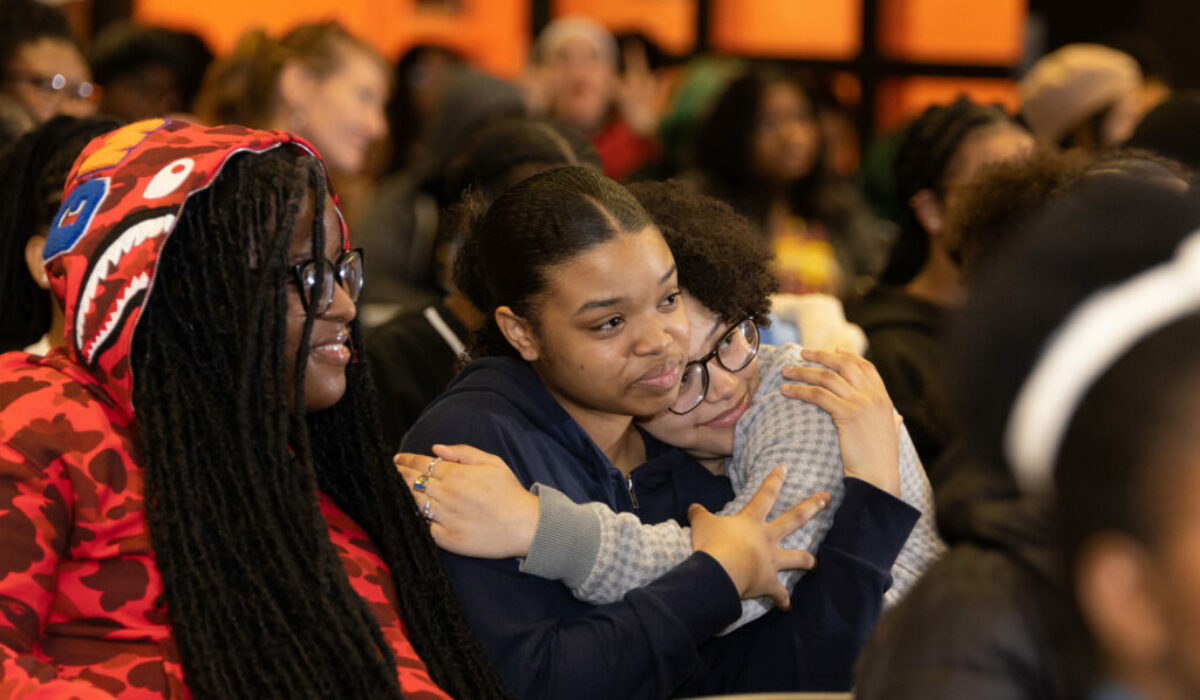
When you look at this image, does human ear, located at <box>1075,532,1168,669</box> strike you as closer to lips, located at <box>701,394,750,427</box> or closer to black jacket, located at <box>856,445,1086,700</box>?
black jacket, located at <box>856,445,1086,700</box>

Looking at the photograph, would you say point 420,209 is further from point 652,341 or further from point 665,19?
Answer: point 665,19

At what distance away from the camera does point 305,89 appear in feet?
13.1

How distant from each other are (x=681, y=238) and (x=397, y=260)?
7.39 ft

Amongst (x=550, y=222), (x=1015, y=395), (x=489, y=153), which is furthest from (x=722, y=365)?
(x=1015, y=395)

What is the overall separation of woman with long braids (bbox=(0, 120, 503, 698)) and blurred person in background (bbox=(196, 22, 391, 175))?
218 cm

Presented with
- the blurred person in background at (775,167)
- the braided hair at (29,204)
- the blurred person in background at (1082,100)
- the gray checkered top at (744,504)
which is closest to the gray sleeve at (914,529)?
the gray checkered top at (744,504)

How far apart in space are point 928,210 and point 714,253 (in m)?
1.44

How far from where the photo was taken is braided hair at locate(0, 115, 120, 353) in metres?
2.34

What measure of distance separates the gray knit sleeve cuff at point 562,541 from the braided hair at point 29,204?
1.08m

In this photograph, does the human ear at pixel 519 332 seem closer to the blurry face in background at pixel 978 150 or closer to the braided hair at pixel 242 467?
the braided hair at pixel 242 467

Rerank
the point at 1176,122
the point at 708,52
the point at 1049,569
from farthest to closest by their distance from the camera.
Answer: the point at 708,52
the point at 1176,122
the point at 1049,569

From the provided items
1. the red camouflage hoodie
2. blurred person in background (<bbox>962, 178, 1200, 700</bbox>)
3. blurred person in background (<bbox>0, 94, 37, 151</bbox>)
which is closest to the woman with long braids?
the red camouflage hoodie

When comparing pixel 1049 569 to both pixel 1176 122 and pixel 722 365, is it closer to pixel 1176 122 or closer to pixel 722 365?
pixel 722 365

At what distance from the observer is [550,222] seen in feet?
6.65
